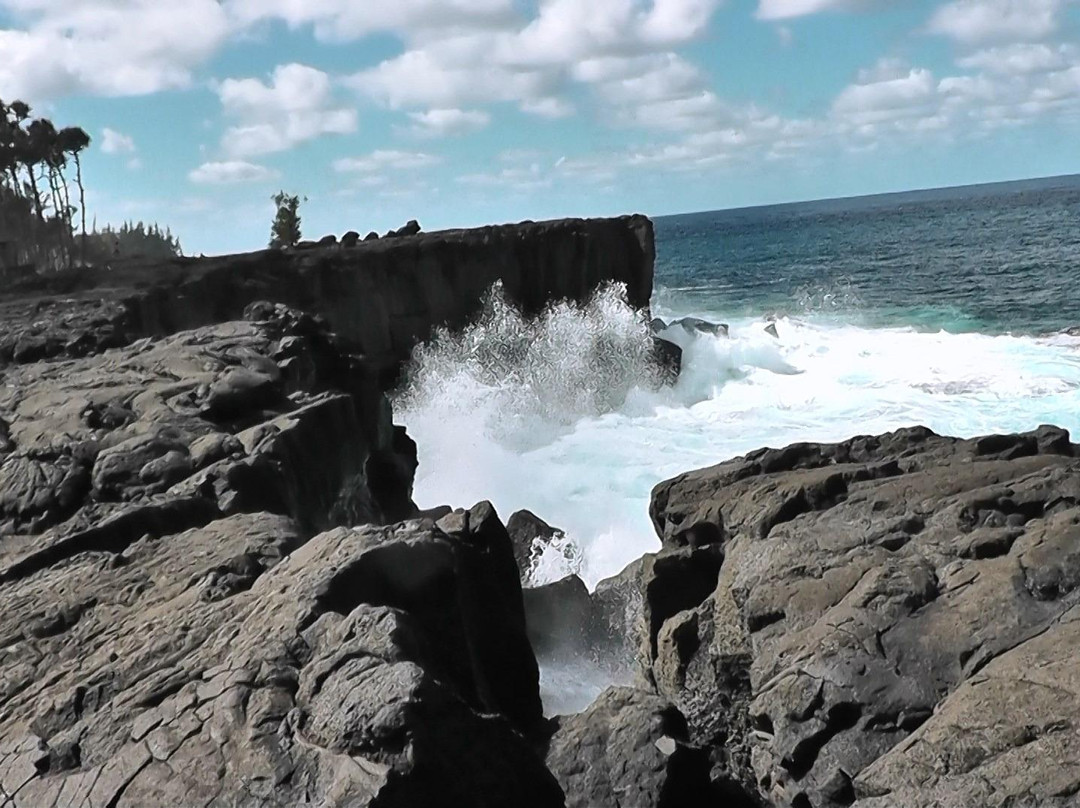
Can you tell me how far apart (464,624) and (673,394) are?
24.6 metres

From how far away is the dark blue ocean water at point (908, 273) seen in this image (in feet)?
145

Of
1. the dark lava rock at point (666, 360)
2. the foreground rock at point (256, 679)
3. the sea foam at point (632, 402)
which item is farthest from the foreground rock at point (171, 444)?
the dark lava rock at point (666, 360)

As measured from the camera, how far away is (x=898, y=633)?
7324mm

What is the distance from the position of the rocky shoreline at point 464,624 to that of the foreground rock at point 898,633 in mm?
24

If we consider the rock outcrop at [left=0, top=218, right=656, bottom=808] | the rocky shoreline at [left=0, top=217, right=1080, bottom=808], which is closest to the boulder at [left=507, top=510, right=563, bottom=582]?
the rock outcrop at [left=0, top=218, right=656, bottom=808]

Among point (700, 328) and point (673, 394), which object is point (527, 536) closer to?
point (673, 394)

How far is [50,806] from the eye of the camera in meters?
5.45

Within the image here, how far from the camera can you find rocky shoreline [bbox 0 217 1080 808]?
221 inches

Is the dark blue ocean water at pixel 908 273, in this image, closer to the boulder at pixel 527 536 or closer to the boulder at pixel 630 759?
the boulder at pixel 527 536

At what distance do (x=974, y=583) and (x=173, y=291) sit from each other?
19621mm

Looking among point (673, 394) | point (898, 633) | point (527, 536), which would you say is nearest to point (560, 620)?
point (527, 536)

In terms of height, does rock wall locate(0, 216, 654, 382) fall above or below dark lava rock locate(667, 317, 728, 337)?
above

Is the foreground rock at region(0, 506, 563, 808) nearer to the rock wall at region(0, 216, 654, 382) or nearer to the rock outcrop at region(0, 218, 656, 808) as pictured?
the rock outcrop at region(0, 218, 656, 808)

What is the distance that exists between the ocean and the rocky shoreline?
326cm
